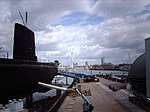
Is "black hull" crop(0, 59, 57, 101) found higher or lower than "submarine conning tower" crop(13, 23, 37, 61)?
lower

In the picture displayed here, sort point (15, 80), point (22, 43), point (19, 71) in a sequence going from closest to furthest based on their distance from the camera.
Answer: point (15, 80)
point (19, 71)
point (22, 43)

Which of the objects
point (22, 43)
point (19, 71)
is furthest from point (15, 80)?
point (22, 43)

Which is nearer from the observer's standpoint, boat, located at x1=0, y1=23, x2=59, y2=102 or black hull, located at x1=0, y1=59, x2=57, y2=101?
black hull, located at x1=0, y1=59, x2=57, y2=101

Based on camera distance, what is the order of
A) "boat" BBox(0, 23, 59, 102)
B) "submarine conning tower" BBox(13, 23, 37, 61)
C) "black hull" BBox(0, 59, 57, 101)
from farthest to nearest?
"submarine conning tower" BBox(13, 23, 37, 61) → "boat" BBox(0, 23, 59, 102) → "black hull" BBox(0, 59, 57, 101)

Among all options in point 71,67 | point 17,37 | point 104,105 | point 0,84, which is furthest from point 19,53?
point 71,67

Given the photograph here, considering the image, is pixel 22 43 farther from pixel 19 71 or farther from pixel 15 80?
pixel 15 80

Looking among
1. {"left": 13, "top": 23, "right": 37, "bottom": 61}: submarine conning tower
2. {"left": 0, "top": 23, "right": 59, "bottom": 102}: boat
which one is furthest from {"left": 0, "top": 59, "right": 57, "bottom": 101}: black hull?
{"left": 13, "top": 23, "right": 37, "bottom": 61}: submarine conning tower

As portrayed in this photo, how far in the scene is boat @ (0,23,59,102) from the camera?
17.3 meters

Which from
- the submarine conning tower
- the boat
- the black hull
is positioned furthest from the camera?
the submarine conning tower

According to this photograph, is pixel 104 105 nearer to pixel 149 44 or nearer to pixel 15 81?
pixel 149 44

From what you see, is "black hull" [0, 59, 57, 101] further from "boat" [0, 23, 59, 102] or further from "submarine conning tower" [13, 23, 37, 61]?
"submarine conning tower" [13, 23, 37, 61]

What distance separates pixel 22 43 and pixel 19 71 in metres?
5.63

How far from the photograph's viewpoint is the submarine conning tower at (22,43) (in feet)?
77.1

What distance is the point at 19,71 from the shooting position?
63.7 ft
